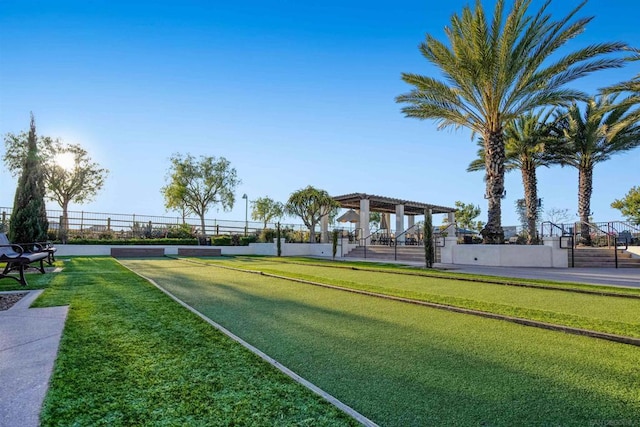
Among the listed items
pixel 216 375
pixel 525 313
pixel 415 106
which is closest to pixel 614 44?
pixel 415 106

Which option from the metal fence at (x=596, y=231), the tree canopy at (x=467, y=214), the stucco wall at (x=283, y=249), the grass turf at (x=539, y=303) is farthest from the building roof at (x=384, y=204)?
the grass turf at (x=539, y=303)

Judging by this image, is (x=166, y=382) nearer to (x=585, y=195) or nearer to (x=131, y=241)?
(x=131, y=241)

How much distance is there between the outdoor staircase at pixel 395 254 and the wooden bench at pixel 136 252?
10714 mm

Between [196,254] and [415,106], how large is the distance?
13823 millimetres

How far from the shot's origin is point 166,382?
2262 mm

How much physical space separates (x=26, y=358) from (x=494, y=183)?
46.6 feet

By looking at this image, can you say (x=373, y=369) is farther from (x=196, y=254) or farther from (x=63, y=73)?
(x=196, y=254)

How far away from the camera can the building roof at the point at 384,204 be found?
22.7 metres

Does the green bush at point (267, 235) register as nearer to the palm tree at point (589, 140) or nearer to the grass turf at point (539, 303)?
the grass turf at point (539, 303)

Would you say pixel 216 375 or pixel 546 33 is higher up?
pixel 546 33

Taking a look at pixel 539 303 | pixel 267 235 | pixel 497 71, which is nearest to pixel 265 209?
pixel 267 235

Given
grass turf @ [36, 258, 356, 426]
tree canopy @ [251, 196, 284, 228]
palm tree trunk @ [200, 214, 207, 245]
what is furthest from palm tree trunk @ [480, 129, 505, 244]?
tree canopy @ [251, 196, 284, 228]

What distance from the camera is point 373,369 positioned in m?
2.55

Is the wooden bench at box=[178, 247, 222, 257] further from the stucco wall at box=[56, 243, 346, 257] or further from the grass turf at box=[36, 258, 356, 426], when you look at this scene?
the grass turf at box=[36, 258, 356, 426]
